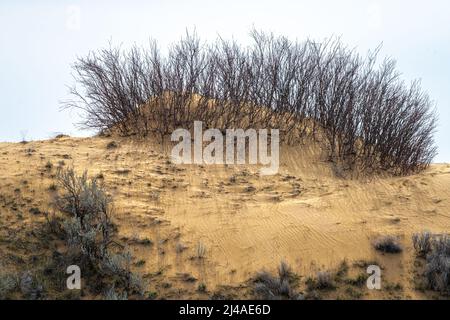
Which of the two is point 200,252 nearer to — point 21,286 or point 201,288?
point 201,288

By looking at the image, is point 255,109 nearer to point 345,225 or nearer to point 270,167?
point 270,167

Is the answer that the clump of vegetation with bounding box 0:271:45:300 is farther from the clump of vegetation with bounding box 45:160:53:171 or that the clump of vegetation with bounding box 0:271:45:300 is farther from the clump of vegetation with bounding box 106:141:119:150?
the clump of vegetation with bounding box 106:141:119:150

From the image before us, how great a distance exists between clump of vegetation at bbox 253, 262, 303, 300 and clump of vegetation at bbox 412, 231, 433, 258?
2424mm

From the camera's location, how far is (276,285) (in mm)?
8055

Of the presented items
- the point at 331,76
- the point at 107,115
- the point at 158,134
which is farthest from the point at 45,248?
the point at 331,76

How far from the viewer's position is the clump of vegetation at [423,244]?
897 centimetres

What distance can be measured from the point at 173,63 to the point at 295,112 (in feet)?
13.8

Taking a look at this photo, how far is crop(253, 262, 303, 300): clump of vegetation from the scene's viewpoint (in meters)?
7.97

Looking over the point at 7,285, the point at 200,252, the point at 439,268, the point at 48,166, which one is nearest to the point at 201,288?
the point at 200,252

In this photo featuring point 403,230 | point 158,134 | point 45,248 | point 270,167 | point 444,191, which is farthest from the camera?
point 158,134

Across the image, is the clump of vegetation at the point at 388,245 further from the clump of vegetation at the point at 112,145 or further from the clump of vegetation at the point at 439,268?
the clump of vegetation at the point at 112,145

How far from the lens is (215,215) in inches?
407

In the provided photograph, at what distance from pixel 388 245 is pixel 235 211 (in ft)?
10.4

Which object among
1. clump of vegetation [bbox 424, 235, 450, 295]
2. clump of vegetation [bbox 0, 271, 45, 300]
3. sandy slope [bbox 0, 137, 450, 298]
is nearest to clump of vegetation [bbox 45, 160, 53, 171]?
sandy slope [bbox 0, 137, 450, 298]
